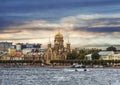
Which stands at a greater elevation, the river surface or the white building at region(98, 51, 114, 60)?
the river surface

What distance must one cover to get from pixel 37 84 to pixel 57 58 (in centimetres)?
10898

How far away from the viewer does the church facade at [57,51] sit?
155 metres

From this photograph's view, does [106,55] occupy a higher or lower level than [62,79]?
lower

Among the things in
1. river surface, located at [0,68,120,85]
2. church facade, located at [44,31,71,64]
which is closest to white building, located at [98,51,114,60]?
church facade, located at [44,31,71,64]

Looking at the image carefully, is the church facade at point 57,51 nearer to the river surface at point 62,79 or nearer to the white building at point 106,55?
the white building at point 106,55

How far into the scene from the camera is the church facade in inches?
6117

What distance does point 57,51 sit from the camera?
158250mm

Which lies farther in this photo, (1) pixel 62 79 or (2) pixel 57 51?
(2) pixel 57 51

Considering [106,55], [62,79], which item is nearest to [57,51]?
[106,55]

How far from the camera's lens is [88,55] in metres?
152

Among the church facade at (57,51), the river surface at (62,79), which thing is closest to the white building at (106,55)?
the church facade at (57,51)

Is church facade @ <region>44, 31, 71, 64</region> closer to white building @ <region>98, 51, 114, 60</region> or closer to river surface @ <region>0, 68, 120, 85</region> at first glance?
white building @ <region>98, 51, 114, 60</region>

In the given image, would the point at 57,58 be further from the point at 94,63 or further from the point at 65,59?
the point at 94,63

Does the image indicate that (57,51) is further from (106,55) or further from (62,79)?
(62,79)
